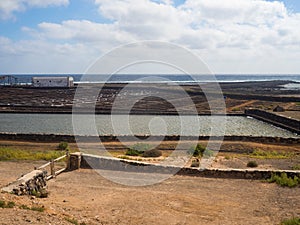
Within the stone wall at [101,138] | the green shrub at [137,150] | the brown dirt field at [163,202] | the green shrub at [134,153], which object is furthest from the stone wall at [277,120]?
the brown dirt field at [163,202]

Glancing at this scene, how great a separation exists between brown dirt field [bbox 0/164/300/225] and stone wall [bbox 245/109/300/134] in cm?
2927

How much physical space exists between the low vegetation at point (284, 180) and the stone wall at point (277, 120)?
27676 millimetres

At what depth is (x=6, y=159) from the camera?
15461mm

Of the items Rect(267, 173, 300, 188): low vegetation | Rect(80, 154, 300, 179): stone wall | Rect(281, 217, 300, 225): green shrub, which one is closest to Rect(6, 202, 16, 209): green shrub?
Rect(281, 217, 300, 225): green shrub

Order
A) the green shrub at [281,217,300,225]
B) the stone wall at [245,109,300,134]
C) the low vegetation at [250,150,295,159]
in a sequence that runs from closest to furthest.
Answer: the green shrub at [281,217,300,225] → the low vegetation at [250,150,295,159] → the stone wall at [245,109,300,134]

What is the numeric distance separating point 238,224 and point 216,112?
4763 centimetres

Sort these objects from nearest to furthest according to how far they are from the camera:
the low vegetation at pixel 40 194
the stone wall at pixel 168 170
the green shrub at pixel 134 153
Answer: the low vegetation at pixel 40 194 < the stone wall at pixel 168 170 < the green shrub at pixel 134 153

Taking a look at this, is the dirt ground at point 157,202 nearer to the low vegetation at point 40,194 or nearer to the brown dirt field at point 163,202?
the brown dirt field at point 163,202

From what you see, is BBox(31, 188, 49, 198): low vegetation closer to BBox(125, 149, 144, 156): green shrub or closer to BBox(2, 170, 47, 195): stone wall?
BBox(2, 170, 47, 195): stone wall

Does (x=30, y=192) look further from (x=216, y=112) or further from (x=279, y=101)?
(x=279, y=101)

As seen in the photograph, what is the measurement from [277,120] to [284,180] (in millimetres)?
35548

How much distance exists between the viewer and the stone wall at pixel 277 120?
39188 mm

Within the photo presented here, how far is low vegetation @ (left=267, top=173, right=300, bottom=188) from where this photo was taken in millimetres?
10761

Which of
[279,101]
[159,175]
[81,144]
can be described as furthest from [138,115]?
[159,175]
